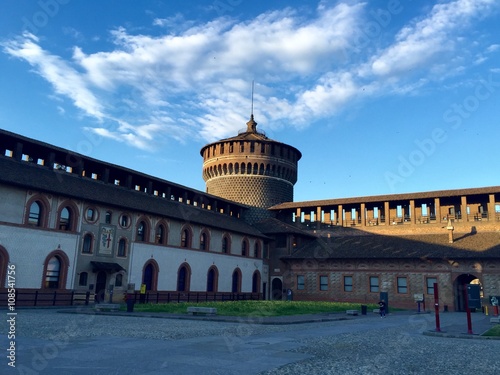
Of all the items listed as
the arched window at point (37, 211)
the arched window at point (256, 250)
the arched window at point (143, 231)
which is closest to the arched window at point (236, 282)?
the arched window at point (256, 250)

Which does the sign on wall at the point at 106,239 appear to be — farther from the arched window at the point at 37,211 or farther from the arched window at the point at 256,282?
the arched window at the point at 256,282

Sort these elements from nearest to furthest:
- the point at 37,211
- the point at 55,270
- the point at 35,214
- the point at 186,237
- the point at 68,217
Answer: the point at 35,214 < the point at 37,211 < the point at 55,270 < the point at 68,217 < the point at 186,237

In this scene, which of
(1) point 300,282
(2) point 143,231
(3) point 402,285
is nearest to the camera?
(2) point 143,231

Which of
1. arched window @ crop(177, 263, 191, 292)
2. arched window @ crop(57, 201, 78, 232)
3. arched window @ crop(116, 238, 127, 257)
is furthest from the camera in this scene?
arched window @ crop(177, 263, 191, 292)

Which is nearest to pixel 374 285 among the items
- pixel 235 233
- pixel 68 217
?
pixel 235 233

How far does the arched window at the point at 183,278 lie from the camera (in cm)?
3721

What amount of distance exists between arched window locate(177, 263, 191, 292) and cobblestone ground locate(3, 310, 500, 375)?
20473mm

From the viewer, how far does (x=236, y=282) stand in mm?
44188

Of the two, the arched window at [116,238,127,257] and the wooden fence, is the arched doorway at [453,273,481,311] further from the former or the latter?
the arched window at [116,238,127,257]

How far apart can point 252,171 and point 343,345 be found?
42.6 m

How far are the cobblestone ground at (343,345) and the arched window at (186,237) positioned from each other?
21273 millimetres

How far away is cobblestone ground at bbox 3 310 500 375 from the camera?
886 centimetres

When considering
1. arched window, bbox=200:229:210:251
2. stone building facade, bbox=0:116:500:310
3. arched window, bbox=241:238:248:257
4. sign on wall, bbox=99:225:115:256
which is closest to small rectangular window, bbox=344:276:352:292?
stone building facade, bbox=0:116:500:310

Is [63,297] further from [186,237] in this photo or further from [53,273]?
[186,237]
